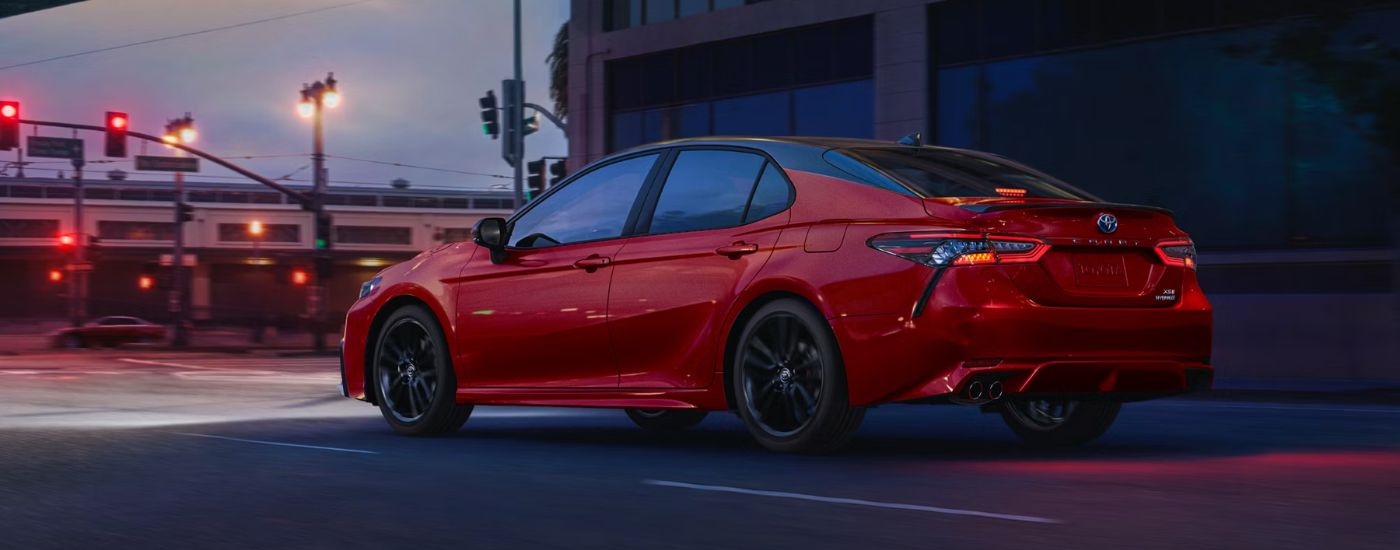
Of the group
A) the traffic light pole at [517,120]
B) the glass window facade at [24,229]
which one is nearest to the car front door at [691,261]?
the traffic light pole at [517,120]

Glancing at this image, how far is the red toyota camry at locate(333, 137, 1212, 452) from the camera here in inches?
291

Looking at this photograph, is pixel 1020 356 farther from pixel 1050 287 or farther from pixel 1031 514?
pixel 1031 514

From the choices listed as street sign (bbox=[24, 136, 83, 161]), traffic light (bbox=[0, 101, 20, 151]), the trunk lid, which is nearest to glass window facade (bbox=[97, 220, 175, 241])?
street sign (bbox=[24, 136, 83, 161])

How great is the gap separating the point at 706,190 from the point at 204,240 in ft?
294

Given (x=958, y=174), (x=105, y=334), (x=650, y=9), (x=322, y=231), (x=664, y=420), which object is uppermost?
(x=650, y=9)

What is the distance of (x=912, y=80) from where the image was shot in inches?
1007

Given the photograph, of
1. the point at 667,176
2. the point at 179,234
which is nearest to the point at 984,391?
the point at 667,176

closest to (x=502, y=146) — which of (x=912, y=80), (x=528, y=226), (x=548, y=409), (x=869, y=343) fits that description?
(x=912, y=80)

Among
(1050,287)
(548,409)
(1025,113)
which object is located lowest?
(548,409)

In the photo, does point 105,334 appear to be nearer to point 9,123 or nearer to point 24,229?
point 9,123

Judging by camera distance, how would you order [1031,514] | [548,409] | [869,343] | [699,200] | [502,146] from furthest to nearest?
[502,146], [548,409], [699,200], [869,343], [1031,514]

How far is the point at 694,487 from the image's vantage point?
6934mm

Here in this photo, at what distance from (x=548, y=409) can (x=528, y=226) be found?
3565mm

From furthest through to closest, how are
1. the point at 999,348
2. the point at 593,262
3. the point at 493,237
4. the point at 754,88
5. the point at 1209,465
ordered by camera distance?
the point at 754,88
the point at 493,237
the point at 593,262
the point at 1209,465
the point at 999,348
